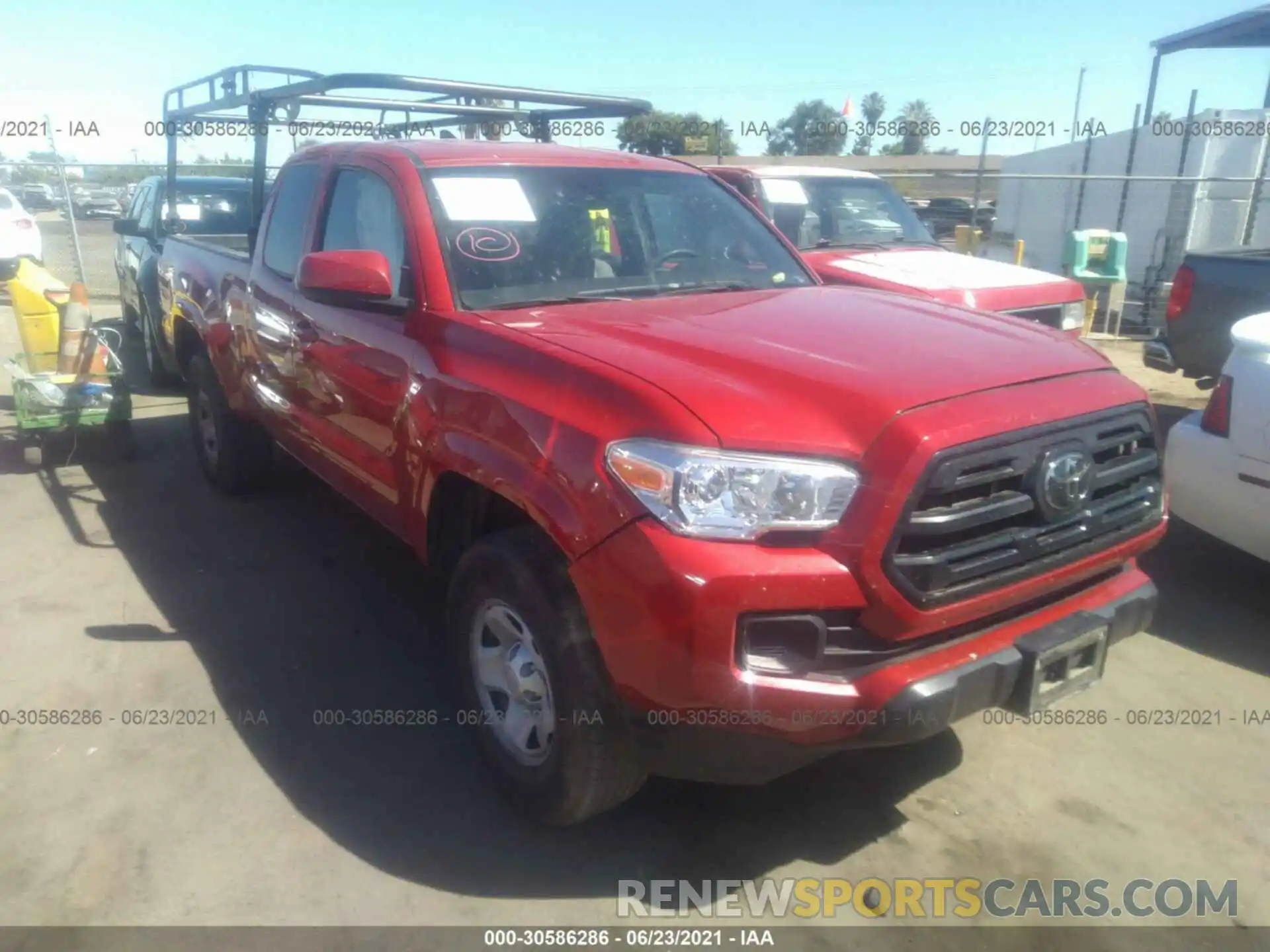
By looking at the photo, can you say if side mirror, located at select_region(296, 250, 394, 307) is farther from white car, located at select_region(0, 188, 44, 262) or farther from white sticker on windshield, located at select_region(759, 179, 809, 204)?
white car, located at select_region(0, 188, 44, 262)

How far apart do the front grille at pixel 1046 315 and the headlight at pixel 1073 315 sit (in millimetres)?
29

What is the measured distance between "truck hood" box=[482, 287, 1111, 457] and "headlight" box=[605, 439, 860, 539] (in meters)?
0.05

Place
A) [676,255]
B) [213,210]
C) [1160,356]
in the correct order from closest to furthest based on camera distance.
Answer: [676,255], [1160,356], [213,210]

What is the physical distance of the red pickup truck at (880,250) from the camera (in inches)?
255

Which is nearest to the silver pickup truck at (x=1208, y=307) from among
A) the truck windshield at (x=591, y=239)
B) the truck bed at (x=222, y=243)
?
the truck windshield at (x=591, y=239)

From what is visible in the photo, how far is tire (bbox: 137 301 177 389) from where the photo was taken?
850 centimetres

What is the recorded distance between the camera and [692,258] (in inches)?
153

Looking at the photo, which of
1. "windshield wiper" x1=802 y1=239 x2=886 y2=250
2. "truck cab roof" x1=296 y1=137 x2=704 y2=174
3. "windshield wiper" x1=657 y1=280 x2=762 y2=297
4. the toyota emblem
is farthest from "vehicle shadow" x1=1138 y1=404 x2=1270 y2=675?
"windshield wiper" x1=802 y1=239 x2=886 y2=250

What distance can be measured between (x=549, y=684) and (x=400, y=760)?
3.19ft

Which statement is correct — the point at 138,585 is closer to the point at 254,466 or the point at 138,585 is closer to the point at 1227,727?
the point at 254,466

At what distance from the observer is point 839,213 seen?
799cm

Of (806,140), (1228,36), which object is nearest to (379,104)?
(1228,36)

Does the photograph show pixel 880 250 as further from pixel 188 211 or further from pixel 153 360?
pixel 153 360

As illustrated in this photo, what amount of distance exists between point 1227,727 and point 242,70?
5845 millimetres
